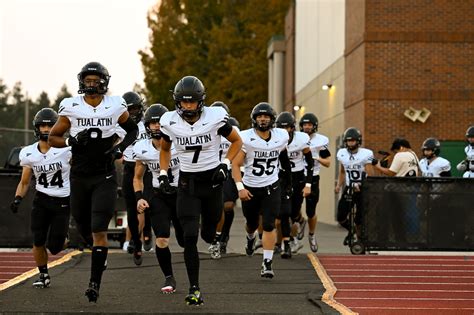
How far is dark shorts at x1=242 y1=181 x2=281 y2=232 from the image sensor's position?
14648mm

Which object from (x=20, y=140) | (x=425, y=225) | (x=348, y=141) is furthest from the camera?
(x=20, y=140)

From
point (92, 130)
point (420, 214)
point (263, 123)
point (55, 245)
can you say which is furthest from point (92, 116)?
point (420, 214)

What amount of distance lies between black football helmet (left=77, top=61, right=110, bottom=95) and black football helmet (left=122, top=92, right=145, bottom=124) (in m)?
4.24

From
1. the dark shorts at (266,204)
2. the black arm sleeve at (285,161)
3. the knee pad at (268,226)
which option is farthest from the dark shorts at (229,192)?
the knee pad at (268,226)

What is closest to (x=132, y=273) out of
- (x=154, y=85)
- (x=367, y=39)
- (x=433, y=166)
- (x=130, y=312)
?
(x=130, y=312)

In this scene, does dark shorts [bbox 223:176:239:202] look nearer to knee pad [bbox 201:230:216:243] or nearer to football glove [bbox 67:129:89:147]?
knee pad [bbox 201:230:216:243]

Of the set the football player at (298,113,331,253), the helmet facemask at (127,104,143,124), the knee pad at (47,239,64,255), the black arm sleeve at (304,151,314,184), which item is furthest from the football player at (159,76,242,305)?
the football player at (298,113,331,253)

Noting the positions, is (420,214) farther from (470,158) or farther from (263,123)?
(263,123)

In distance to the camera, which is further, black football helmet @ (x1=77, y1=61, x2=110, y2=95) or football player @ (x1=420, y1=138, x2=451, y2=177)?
football player @ (x1=420, y1=138, x2=451, y2=177)

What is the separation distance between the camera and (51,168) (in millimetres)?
13492

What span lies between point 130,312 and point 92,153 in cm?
174

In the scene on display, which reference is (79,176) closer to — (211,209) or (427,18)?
(211,209)

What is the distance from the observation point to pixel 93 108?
11836mm

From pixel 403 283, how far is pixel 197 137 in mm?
3388
